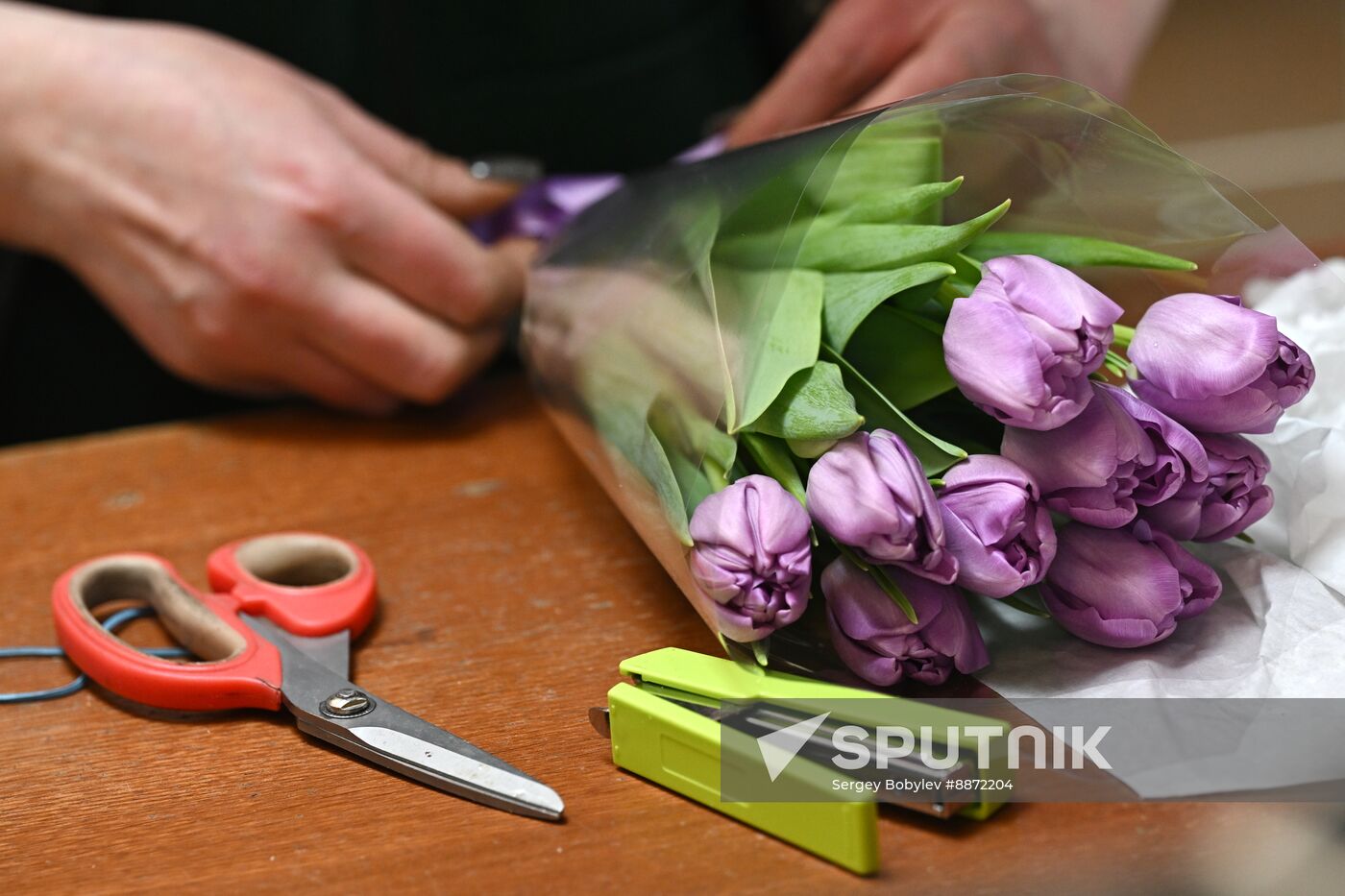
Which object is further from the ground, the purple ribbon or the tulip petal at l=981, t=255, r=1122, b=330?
the tulip petal at l=981, t=255, r=1122, b=330

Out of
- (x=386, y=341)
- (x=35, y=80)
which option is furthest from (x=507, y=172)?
(x=35, y=80)

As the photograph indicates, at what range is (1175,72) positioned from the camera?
9.45 feet

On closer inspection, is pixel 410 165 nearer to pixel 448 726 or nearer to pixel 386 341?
pixel 386 341

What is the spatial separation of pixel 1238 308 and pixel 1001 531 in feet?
0.39

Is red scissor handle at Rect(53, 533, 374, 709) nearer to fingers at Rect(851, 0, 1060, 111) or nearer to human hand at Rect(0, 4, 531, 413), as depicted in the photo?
human hand at Rect(0, 4, 531, 413)

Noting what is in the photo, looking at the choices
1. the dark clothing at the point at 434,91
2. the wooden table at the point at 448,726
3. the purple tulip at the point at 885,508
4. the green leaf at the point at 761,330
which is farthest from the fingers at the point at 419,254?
the purple tulip at the point at 885,508

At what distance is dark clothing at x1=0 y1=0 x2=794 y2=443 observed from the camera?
3.06ft

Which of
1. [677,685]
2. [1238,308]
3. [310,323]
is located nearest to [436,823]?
[677,685]

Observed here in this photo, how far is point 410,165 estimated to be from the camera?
0.81m

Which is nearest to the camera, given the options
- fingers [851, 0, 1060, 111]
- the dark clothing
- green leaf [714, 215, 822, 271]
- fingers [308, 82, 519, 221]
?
green leaf [714, 215, 822, 271]

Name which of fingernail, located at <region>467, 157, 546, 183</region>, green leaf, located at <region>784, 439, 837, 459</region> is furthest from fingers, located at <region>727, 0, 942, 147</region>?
green leaf, located at <region>784, 439, 837, 459</region>

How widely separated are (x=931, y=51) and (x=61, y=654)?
0.56 m

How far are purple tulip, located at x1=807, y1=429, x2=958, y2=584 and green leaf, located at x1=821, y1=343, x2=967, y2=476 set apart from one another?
0.02m

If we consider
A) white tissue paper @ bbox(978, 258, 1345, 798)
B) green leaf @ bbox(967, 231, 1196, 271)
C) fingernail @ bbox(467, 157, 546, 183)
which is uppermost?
green leaf @ bbox(967, 231, 1196, 271)
